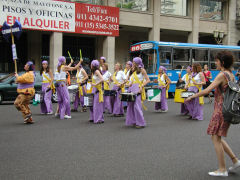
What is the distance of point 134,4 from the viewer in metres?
27.5

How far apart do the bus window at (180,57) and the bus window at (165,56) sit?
13.9 inches

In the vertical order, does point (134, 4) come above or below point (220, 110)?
above

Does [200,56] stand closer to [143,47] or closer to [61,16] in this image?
[143,47]

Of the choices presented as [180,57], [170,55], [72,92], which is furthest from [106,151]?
[180,57]

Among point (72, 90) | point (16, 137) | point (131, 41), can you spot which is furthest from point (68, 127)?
point (131, 41)

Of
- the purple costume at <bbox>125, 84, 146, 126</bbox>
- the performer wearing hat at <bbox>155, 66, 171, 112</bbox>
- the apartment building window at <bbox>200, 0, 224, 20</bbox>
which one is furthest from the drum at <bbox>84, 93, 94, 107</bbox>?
the apartment building window at <bbox>200, 0, 224, 20</bbox>

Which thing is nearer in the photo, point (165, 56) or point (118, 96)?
point (118, 96)

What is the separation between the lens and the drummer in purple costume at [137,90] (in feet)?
29.2

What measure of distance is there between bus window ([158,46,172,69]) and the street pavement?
10.1 m

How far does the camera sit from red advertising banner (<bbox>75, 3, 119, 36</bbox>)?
2470cm

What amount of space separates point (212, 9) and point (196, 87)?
23155mm

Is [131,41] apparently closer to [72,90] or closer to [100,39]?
[100,39]

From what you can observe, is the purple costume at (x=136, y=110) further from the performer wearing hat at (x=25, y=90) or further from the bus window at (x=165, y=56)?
the bus window at (x=165, y=56)

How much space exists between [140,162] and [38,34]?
23.4 metres
